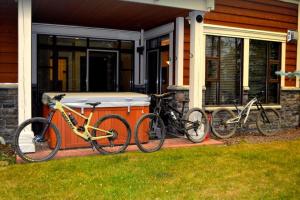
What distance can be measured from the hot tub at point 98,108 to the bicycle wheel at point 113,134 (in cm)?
31

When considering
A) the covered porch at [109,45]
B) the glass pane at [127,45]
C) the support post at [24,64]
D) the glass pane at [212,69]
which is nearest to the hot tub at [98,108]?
the support post at [24,64]

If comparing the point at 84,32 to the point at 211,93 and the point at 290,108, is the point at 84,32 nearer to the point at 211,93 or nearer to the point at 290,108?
the point at 211,93

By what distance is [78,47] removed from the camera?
9.27 meters

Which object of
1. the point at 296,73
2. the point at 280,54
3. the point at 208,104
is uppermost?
the point at 280,54

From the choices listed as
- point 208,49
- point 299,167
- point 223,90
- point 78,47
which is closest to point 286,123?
point 223,90

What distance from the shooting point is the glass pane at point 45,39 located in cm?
870

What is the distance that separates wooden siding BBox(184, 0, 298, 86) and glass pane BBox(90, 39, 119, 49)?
2688 mm

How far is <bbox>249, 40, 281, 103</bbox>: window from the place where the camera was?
29.0 ft

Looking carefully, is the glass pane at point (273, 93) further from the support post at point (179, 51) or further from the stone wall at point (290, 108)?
the support post at point (179, 51)

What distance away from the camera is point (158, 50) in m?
9.11

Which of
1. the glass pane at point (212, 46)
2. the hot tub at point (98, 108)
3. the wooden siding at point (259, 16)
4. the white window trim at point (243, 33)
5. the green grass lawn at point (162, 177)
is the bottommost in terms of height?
the green grass lawn at point (162, 177)

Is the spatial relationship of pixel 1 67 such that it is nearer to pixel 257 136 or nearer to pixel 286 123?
pixel 257 136

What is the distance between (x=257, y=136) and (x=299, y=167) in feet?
9.58

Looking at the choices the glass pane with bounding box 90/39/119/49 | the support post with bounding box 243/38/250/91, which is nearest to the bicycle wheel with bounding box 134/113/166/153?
the support post with bounding box 243/38/250/91
